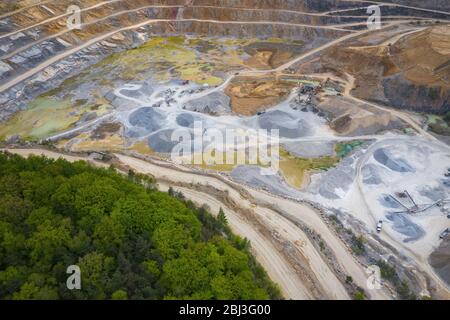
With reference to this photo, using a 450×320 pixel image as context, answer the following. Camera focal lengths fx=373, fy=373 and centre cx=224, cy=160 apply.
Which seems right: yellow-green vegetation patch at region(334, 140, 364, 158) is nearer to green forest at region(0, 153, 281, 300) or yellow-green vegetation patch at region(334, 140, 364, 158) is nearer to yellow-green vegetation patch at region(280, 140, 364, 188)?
yellow-green vegetation patch at region(280, 140, 364, 188)

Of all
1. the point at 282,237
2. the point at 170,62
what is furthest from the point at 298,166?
the point at 170,62

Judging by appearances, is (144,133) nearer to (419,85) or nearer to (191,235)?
(191,235)

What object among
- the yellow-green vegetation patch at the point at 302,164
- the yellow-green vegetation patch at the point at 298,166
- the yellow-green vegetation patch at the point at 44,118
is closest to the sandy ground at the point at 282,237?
the yellow-green vegetation patch at the point at 298,166

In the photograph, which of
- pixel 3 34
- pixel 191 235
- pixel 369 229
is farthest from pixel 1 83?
pixel 369 229

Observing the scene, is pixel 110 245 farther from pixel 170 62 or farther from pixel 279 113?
pixel 170 62

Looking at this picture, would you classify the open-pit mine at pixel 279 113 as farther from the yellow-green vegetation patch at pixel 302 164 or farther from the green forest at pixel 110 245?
the green forest at pixel 110 245
